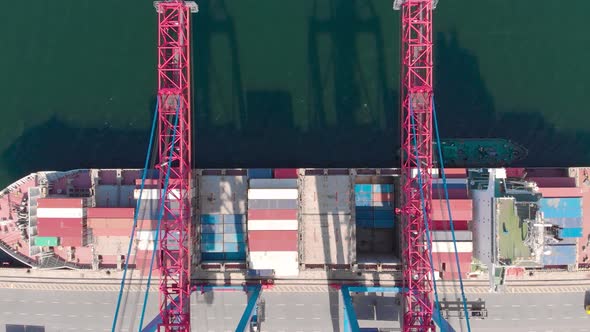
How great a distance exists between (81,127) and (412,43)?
3543cm

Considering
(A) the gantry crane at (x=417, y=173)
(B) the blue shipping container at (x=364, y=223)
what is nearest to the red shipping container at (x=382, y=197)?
(B) the blue shipping container at (x=364, y=223)

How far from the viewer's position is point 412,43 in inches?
1244

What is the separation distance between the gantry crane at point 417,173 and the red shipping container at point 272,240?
10401 millimetres

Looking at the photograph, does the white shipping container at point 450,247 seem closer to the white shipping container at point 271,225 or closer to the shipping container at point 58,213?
the white shipping container at point 271,225

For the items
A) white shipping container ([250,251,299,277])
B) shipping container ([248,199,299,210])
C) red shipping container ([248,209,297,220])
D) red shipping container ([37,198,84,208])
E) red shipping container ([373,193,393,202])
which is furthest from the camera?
red shipping container ([373,193,393,202])

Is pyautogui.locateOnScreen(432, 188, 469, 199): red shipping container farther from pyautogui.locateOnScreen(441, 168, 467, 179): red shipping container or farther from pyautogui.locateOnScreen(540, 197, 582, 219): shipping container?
pyautogui.locateOnScreen(540, 197, 582, 219): shipping container

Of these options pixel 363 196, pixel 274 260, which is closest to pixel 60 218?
pixel 274 260

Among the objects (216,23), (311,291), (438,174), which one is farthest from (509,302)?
(216,23)

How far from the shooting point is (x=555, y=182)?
3086 centimetres

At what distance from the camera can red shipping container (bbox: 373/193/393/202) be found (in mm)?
34281

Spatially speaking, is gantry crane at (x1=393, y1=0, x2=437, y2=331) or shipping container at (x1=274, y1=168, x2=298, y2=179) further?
shipping container at (x1=274, y1=168, x2=298, y2=179)

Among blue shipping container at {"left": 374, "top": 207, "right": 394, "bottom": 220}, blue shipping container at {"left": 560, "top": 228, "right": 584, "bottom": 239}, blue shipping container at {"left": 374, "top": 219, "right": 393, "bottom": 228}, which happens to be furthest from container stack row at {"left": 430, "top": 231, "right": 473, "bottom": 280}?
blue shipping container at {"left": 560, "top": 228, "right": 584, "bottom": 239}

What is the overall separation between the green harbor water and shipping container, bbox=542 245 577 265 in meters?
9.52

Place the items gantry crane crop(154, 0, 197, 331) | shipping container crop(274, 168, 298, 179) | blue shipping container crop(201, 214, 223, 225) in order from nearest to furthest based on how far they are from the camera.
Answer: gantry crane crop(154, 0, 197, 331) < shipping container crop(274, 168, 298, 179) < blue shipping container crop(201, 214, 223, 225)
